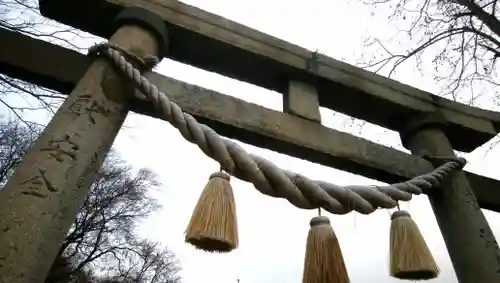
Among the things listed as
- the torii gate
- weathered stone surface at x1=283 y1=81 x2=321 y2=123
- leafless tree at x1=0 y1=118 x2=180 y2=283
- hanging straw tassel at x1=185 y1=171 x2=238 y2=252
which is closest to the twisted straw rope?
hanging straw tassel at x1=185 y1=171 x2=238 y2=252

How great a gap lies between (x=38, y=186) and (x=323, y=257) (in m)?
0.89

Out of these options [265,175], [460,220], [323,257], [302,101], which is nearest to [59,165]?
[265,175]

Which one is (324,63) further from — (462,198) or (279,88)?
(462,198)

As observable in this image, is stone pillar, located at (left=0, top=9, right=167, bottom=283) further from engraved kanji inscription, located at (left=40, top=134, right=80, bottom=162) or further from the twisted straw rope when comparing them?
the twisted straw rope

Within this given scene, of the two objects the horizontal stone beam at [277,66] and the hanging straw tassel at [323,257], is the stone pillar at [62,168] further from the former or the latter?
the hanging straw tassel at [323,257]

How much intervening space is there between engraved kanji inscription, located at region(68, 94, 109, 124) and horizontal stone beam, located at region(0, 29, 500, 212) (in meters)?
0.17

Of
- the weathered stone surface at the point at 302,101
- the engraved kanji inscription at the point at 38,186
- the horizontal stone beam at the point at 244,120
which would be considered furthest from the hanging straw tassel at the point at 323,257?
the engraved kanji inscription at the point at 38,186

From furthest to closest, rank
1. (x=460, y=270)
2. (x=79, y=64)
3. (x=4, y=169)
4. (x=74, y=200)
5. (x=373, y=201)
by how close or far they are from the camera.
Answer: (x=4, y=169), (x=460, y=270), (x=79, y=64), (x=373, y=201), (x=74, y=200)

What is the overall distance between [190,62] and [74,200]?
0.97m

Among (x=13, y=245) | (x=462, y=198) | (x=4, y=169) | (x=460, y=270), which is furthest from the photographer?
(x=4, y=169)

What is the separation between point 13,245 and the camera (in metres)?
1.05

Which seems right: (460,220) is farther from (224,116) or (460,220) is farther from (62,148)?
(62,148)

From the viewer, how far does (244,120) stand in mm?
1699

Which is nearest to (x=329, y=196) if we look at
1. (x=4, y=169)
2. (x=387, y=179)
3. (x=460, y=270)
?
(x=387, y=179)
